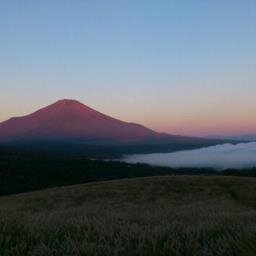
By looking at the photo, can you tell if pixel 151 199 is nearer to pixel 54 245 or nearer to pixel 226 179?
pixel 226 179

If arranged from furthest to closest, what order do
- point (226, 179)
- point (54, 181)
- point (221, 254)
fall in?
point (54, 181), point (226, 179), point (221, 254)

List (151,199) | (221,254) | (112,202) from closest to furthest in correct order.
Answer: (221,254)
(112,202)
(151,199)

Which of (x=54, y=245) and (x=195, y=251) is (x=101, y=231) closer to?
(x=54, y=245)

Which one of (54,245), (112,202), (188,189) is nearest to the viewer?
(54,245)

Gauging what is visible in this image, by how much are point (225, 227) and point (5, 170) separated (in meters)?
164

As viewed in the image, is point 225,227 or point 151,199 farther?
point 151,199

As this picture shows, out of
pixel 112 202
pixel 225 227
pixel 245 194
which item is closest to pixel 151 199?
pixel 112 202

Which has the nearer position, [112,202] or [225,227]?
[225,227]

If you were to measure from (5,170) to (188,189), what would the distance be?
125 metres

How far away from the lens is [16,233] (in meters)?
7.93

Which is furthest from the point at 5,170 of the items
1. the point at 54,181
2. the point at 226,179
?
the point at 226,179

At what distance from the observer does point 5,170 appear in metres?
167

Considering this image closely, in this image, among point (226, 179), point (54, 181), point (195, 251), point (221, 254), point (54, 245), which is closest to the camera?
point (221, 254)

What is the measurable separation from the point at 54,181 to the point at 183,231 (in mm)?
160685
